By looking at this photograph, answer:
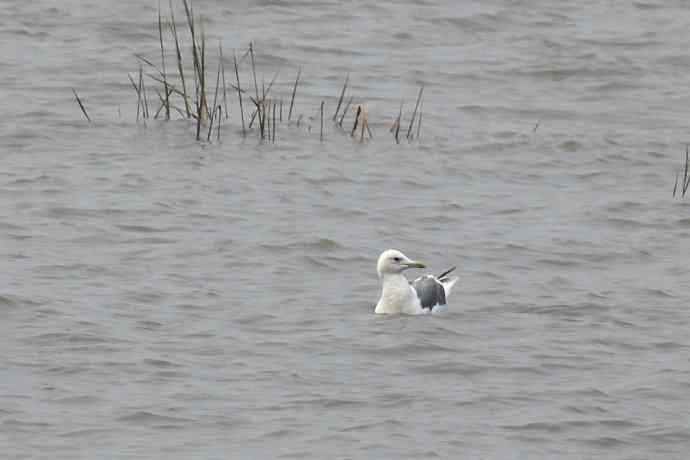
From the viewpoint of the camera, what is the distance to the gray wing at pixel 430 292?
39.9 feet

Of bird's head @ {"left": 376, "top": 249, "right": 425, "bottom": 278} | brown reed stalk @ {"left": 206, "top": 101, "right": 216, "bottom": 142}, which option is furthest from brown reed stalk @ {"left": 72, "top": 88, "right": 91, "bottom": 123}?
bird's head @ {"left": 376, "top": 249, "right": 425, "bottom": 278}

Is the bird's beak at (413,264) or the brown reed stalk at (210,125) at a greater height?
the bird's beak at (413,264)

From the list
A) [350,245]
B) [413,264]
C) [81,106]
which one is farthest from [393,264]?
[81,106]

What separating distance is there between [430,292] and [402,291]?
19 cm

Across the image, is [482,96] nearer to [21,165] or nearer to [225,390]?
[21,165]

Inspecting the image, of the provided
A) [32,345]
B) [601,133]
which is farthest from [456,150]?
[32,345]

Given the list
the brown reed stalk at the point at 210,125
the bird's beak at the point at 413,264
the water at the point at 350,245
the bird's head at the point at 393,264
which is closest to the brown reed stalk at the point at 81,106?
the water at the point at 350,245

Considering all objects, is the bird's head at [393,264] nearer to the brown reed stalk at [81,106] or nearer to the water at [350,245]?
the water at [350,245]

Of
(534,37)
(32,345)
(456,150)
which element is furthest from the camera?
(534,37)

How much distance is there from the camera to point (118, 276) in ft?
41.1

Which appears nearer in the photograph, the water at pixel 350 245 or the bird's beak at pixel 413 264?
the water at pixel 350 245

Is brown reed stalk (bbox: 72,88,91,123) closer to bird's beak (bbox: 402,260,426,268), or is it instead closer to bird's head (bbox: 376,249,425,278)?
bird's head (bbox: 376,249,425,278)

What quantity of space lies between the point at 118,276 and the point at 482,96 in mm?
7472

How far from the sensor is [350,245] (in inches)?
545
